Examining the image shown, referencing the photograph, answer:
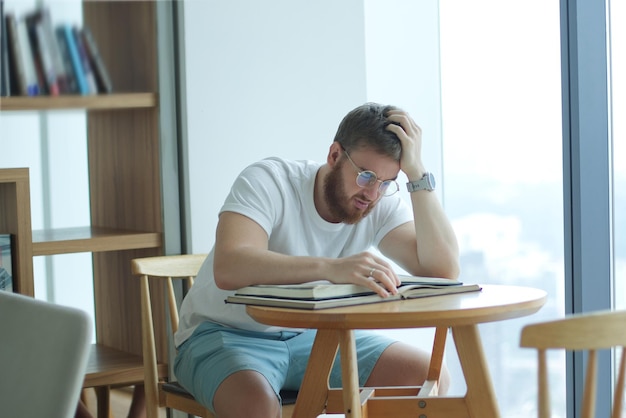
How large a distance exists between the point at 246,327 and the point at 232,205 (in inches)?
12.0

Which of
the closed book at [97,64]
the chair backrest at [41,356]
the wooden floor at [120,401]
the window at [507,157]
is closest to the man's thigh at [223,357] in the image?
the chair backrest at [41,356]

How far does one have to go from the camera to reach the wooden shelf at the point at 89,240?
226 cm

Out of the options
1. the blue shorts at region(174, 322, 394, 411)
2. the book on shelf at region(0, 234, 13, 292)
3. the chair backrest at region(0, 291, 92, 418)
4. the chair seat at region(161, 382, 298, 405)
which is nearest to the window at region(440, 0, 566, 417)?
the blue shorts at region(174, 322, 394, 411)

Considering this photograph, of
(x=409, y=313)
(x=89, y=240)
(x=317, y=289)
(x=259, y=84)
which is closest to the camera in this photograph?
(x=409, y=313)

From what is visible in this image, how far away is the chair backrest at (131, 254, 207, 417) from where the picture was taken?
214 centimetres

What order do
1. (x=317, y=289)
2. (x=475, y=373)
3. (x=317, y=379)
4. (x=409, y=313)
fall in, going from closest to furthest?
(x=409, y=313), (x=317, y=289), (x=475, y=373), (x=317, y=379)

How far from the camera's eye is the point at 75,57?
0.57 metres

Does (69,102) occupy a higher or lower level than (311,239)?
higher

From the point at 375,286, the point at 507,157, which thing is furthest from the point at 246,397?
the point at 507,157

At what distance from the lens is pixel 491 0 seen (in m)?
2.96

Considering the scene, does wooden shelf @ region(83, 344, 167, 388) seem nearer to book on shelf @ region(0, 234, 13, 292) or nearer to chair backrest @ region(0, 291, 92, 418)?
book on shelf @ region(0, 234, 13, 292)

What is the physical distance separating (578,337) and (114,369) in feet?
5.17

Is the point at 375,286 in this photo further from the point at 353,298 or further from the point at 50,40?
the point at 50,40

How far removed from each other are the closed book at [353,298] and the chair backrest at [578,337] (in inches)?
20.0
